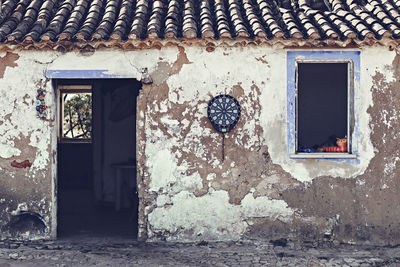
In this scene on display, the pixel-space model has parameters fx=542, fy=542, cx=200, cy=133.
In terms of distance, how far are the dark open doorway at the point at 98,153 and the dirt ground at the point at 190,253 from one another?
5.12 ft

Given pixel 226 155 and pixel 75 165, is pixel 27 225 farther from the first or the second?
pixel 75 165

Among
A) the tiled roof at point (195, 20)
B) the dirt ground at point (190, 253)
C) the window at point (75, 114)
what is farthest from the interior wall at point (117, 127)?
the dirt ground at point (190, 253)

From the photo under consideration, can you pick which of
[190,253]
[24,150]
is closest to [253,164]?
[190,253]

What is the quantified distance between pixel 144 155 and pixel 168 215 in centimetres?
95

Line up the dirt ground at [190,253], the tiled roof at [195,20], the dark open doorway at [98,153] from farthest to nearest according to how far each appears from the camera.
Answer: the dark open doorway at [98,153], the tiled roof at [195,20], the dirt ground at [190,253]

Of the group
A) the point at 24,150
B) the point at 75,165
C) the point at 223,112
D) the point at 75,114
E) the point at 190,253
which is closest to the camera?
the point at 190,253

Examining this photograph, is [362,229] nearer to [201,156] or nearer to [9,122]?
[201,156]

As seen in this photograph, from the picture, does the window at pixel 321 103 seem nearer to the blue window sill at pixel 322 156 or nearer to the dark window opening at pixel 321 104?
the dark window opening at pixel 321 104

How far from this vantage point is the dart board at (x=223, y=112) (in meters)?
7.92

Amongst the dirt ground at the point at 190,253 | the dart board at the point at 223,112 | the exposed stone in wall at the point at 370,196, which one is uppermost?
the dart board at the point at 223,112

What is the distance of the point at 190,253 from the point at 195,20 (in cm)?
344

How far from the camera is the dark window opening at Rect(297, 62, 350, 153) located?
38.0 ft

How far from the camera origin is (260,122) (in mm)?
8000

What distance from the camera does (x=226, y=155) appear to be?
7.98 m
